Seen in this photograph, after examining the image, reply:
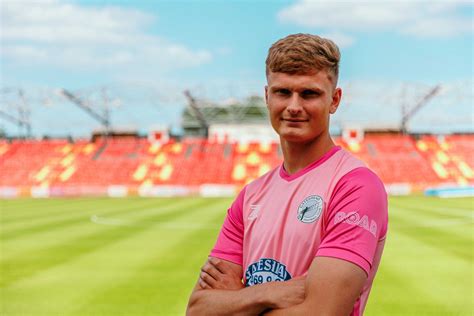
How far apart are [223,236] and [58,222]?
72.5 ft

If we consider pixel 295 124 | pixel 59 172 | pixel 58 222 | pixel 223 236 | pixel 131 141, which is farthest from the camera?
pixel 131 141

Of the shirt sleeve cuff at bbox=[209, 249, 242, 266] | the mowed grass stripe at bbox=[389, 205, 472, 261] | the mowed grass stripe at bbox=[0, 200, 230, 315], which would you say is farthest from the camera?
the mowed grass stripe at bbox=[389, 205, 472, 261]

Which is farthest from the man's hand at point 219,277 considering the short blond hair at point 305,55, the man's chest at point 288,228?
the short blond hair at point 305,55

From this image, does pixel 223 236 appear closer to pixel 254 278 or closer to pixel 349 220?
pixel 254 278

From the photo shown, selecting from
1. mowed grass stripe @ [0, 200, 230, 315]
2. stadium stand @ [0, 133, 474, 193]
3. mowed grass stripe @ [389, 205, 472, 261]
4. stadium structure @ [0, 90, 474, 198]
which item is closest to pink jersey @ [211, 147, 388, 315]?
mowed grass stripe @ [0, 200, 230, 315]

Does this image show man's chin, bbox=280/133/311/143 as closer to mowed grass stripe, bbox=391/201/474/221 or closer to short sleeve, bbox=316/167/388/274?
short sleeve, bbox=316/167/388/274

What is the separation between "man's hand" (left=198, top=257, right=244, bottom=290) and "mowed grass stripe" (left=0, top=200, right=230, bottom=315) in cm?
623

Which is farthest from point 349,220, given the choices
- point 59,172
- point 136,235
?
point 59,172

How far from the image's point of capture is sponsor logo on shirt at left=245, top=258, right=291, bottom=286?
10.3ft

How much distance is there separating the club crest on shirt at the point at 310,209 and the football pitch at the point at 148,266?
6.80 meters

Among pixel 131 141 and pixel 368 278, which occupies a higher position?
pixel 368 278

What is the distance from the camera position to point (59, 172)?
59.1 metres

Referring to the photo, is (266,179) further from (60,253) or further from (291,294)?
(60,253)

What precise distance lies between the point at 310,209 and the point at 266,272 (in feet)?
1.59
